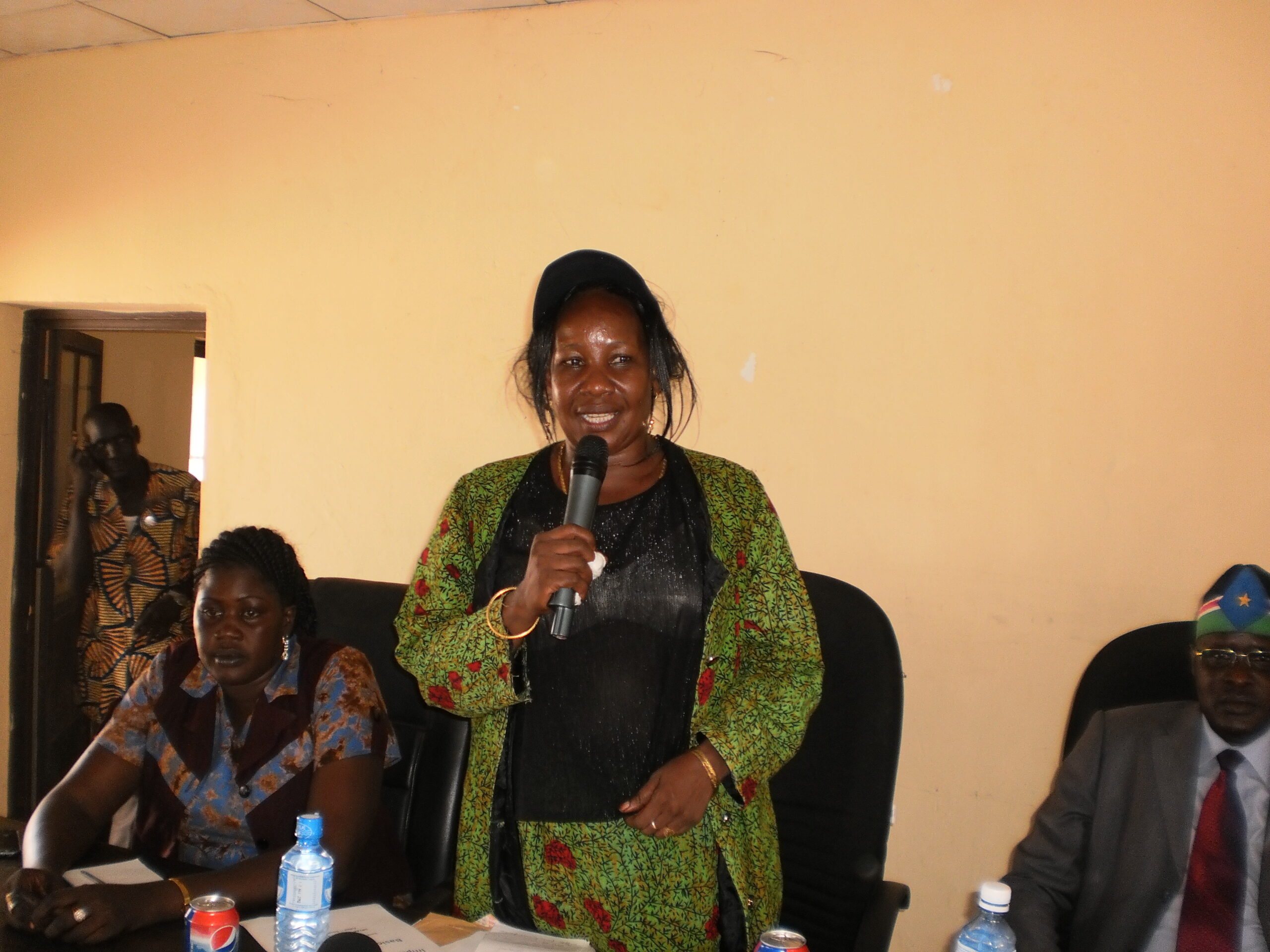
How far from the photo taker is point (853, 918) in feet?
6.29

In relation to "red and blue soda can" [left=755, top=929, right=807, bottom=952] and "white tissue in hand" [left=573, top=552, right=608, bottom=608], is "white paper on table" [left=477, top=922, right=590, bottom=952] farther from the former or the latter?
"white tissue in hand" [left=573, top=552, right=608, bottom=608]

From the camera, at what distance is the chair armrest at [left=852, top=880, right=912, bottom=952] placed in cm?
161

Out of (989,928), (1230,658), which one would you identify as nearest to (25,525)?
(989,928)

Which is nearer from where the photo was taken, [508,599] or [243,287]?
[508,599]

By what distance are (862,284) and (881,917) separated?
1.58 m

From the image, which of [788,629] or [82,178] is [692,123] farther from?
[82,178]

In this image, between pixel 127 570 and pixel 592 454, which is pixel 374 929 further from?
pixel 127 570

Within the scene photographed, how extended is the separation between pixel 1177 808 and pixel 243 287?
122 inches

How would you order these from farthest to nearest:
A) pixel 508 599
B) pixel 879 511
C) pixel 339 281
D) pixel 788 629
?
pixel 339 281, pixel 879 511, pixel 788 629, pixel 508 599

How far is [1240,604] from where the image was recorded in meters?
1.87

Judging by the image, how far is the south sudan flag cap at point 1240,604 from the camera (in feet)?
6.08

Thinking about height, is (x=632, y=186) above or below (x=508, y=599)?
above

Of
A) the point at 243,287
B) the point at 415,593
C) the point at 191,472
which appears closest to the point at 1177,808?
the point at 415,593

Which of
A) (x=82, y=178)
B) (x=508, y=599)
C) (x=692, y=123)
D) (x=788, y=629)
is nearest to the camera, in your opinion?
(x=508, y=599)
